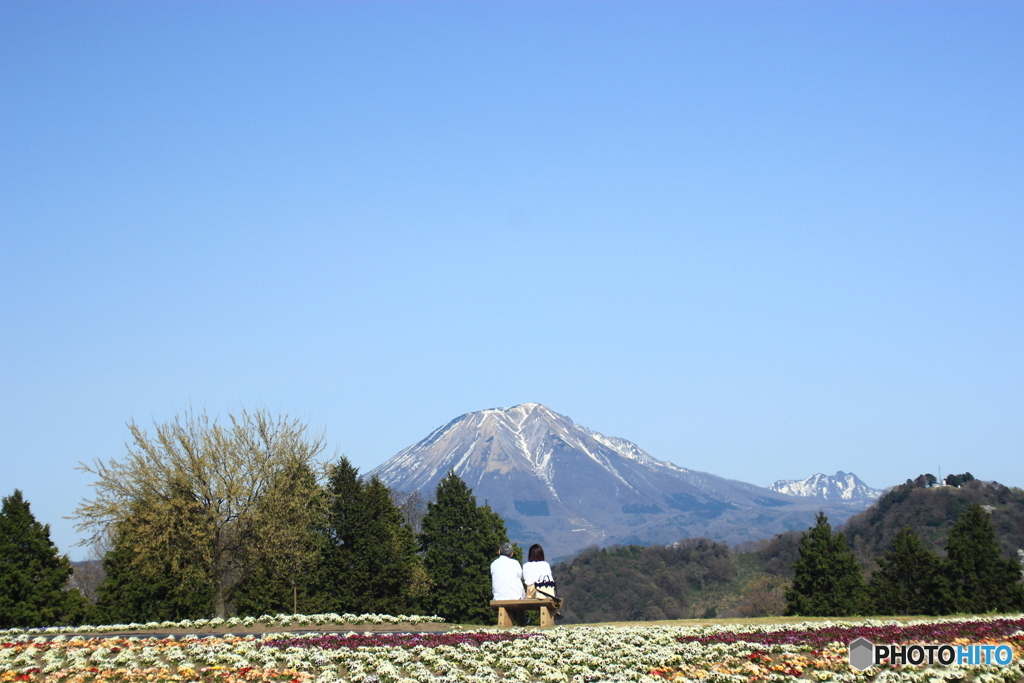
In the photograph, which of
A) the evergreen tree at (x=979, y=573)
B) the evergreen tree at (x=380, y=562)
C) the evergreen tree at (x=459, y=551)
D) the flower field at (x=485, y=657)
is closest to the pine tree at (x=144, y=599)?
the evergreen tree at (x=380, y=562)

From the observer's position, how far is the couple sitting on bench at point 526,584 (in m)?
20.8

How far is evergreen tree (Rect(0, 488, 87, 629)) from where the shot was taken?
35250mm

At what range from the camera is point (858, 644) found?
56.7 feet

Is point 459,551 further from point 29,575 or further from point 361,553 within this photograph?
point 29,575

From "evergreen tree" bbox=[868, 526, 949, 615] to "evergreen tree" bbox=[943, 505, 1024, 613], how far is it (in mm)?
643

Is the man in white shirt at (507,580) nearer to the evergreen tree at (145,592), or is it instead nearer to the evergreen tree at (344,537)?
the evergreen tree at (145,592)

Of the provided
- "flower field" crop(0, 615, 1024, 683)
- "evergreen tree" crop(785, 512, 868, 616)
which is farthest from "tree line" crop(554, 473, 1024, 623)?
"flower field" crop(0, 615, 1024, 683)

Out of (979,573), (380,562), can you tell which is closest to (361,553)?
(380,562)

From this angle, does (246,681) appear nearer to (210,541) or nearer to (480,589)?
(210,541)

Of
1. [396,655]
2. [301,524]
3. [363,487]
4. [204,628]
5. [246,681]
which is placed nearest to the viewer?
[246,681]

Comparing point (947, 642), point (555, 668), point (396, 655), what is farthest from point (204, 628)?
point (947, 642)

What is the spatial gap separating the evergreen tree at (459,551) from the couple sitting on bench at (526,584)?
99.8ft

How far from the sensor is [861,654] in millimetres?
16625

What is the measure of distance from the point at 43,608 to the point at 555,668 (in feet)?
92.9
